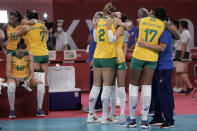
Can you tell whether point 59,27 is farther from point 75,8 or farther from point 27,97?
point 27,97

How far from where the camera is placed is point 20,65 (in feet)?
26.3

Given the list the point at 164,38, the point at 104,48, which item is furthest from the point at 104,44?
the point at 164,38

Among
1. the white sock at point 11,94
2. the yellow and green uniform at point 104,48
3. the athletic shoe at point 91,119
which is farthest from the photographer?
the white sock at point 11,94

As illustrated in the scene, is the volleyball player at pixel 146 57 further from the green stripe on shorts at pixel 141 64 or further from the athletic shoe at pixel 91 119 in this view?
the athletic shoe at pixel 91 119

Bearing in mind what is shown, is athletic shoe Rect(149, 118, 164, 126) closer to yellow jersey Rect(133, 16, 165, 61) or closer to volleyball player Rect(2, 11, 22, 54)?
yellow jersey Rect(133, 16, 165, 61)

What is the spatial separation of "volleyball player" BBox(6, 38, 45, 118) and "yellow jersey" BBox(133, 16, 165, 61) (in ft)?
7.37

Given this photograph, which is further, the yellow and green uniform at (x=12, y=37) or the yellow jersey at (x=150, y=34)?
the yellow and green uniform at (x=12, y=37)

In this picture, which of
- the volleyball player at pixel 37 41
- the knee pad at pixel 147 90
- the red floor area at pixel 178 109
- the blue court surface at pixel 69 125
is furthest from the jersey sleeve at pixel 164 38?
the volleyball player at pixel 37 41

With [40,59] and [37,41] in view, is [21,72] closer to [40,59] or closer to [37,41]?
[40,59]

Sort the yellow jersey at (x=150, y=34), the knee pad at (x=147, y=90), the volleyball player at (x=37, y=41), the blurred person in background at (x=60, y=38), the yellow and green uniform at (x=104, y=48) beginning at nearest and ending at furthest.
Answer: the yellow jersey at (x=150, y=34) < the knee pad at (x=147, y=90) < the yellow and green uniform at (x=104, y=48) < the volleyball player at (x=37, y=41) < the blurred person in background at (x=60, y=38)

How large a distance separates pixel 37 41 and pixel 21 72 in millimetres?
894

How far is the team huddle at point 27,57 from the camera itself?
793 cm

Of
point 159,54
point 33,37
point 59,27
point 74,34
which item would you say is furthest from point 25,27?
point 74,34

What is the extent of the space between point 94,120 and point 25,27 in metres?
2.37
